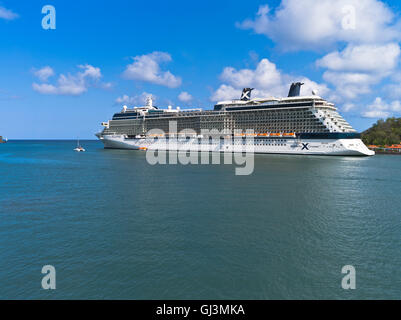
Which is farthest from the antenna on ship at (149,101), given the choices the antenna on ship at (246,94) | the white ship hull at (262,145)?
the antenna on ship at (246,94)

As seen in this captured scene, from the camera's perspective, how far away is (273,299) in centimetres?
1106

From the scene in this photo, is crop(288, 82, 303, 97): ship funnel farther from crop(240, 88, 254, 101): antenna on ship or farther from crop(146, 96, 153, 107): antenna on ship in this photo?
crop(146, 96, 153, 107): antenna on ship

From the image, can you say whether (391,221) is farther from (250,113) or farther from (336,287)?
(250,113)

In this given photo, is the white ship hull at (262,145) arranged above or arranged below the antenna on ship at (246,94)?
below

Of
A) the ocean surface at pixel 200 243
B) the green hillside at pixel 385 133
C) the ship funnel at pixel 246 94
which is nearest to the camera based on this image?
the ocean surface at pixel 200 243

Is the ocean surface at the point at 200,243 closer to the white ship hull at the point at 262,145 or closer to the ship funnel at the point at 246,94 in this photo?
the white ship hull at the point at 262,145

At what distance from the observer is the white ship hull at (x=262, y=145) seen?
69.4 meters

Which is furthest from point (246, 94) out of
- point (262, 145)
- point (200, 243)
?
point (200, 243)

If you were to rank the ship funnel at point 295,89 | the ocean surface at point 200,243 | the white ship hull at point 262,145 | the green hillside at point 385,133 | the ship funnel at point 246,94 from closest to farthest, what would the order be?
the ocean surface at point 200,243 → the white ship hull at point 262,145 → the ship funnel at point 295,89 → the ship funnel at point 246,94 → the green hillside at point 385,133

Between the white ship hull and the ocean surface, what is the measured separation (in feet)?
140

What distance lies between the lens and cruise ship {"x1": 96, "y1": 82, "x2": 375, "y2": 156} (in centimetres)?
7144

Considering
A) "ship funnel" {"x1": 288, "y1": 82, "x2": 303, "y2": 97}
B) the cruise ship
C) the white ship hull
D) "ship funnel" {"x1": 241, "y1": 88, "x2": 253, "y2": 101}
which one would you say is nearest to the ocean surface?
the white ship hull

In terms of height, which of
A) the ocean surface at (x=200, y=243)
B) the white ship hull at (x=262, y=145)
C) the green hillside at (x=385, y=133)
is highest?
the green hillside at (x=385, y=133)
